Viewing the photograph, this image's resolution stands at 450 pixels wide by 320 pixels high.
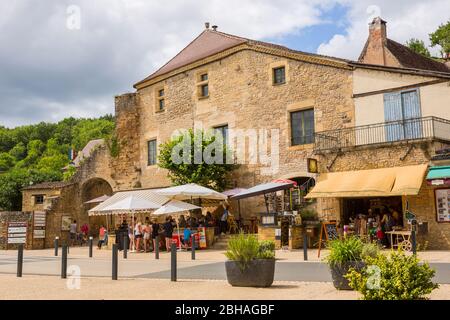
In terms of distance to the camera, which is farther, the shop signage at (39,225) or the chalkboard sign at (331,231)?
the shop signage at (39,225)

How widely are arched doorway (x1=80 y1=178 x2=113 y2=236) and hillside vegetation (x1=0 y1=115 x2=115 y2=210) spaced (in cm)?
3827

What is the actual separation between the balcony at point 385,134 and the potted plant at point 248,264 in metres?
10.4

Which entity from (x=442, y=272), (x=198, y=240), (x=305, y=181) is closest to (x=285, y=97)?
(x=305, y=181)

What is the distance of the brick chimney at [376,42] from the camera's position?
82.4 feet

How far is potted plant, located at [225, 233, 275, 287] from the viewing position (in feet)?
28.0

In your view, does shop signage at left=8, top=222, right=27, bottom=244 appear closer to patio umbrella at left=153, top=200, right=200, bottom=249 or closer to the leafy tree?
patio umbrella at left=153, top=200, right=200, bottom=249

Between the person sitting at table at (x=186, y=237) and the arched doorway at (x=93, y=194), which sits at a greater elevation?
the arched doorway at (x=93, y=194)

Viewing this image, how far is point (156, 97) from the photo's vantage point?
28.7 metres

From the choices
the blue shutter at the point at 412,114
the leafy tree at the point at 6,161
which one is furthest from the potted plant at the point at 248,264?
the leafy tree at the point at 6,161

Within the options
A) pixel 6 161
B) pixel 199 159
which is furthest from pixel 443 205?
pixel 6 161

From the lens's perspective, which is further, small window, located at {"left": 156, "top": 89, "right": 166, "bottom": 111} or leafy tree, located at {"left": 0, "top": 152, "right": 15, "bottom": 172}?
leafy tree, located at {"left": 0, "top": 152, "right": 15, "bottom": 172}

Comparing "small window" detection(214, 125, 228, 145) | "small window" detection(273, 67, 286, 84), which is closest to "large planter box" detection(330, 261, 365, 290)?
"small window" detection(273, 67, 286, 84)

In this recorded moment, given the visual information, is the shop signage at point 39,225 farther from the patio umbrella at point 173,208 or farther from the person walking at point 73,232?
the patio umbrella at point 173,208
